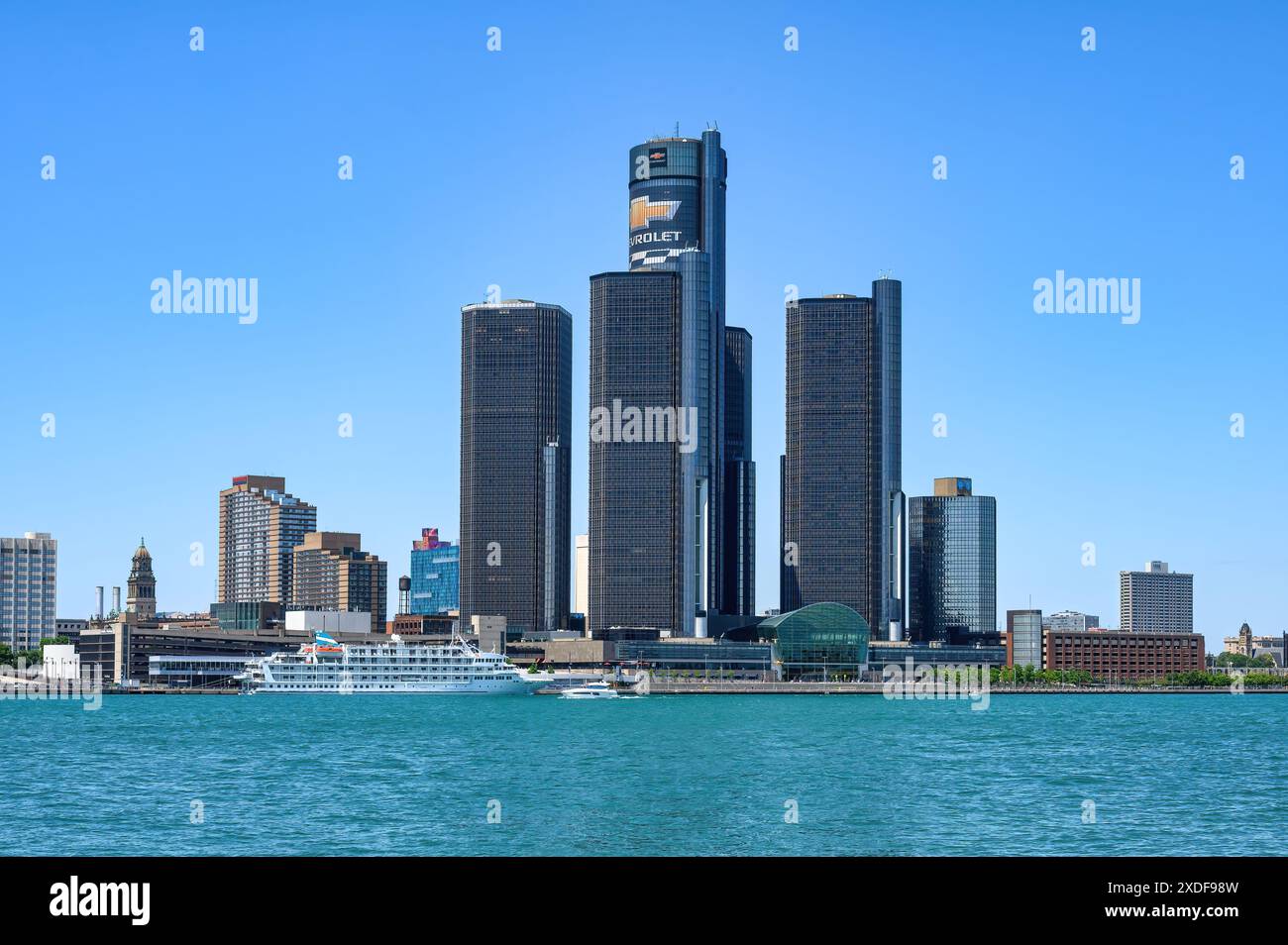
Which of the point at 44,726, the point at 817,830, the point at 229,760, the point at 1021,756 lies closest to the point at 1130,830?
the point at 817,830

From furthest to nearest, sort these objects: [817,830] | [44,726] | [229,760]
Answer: [44,726] < [229,760] < [817,830]

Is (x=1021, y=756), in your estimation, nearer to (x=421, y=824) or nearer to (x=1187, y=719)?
(x=421, y=824)
